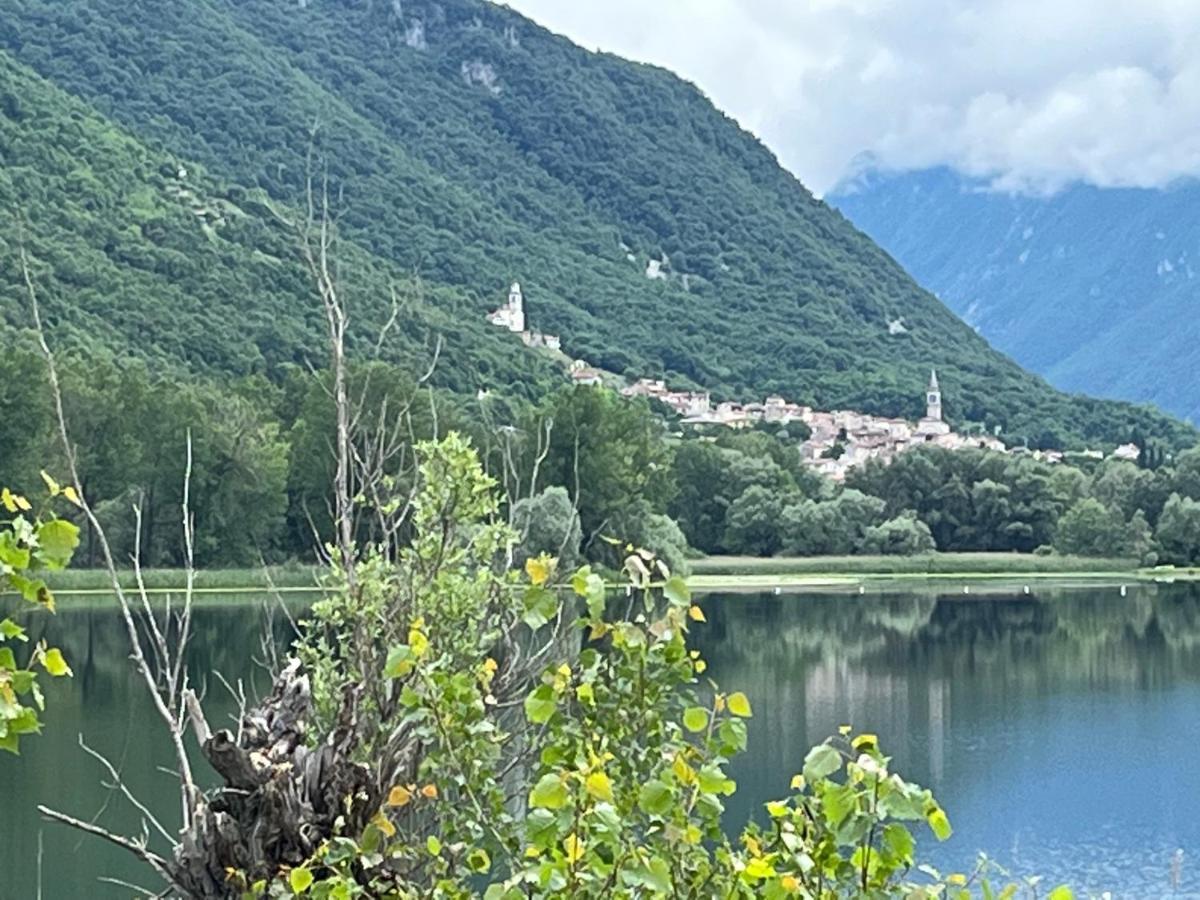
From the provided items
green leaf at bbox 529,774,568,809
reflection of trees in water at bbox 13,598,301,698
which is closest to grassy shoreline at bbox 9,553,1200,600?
reflection of trees in water at bbox 13,598,301,698

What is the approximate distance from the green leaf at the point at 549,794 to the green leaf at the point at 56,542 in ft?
2.85

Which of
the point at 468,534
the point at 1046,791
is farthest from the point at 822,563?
the point at 468,534

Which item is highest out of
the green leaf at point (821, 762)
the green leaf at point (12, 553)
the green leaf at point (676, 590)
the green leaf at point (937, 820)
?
the green leaf at point (12, 553)

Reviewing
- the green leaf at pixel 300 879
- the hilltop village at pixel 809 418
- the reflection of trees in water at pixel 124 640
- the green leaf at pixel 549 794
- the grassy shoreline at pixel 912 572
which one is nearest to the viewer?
the green leaf at pixel 549 794

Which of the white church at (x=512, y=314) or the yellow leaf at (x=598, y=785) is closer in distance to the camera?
the yellow leaf at (x=598, y=785)

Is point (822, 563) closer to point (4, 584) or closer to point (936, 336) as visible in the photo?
point (4, 584)

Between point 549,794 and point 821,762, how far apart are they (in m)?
0.47

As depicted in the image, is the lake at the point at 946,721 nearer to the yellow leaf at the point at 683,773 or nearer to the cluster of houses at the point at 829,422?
the yellow leaf at the point at 683,773

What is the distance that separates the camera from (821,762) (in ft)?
10.7

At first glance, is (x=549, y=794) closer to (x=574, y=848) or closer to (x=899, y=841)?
(x=574, y=848)

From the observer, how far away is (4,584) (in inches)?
128

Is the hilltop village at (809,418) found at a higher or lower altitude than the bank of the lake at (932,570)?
higher

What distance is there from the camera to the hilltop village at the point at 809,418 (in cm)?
11576

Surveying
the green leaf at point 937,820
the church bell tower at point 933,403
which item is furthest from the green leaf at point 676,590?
the church bell tower at point 933,403
